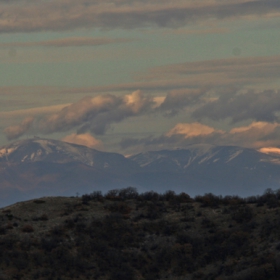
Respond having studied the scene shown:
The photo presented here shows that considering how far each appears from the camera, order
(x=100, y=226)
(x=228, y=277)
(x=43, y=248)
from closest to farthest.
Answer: (x=228, y=277)
(x=43, y=248)
(x=100, y=226)

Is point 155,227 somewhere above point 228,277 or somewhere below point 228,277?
above

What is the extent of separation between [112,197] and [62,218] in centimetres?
1127

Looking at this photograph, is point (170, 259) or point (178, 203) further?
point (178, 203)

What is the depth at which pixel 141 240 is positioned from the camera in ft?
257

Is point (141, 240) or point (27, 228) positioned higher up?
point (27, 228)

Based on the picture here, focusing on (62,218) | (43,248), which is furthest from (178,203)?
(43,248)

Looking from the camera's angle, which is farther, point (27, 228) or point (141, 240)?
point (27, 228)

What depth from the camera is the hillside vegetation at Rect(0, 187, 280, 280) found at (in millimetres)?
70062

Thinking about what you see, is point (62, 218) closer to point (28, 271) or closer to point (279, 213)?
point (28, 271)

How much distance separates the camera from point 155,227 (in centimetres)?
8081

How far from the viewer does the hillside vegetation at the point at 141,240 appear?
2758 inches

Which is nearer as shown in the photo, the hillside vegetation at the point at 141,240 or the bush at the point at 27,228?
the hillside vegetation at the point at 141,240

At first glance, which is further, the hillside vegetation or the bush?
the bush

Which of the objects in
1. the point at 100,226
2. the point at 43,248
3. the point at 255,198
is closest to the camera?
the point at 43,248
